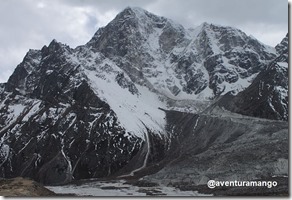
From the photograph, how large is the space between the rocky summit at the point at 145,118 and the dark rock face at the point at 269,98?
27cm

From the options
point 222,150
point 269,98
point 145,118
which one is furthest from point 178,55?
point 222,150

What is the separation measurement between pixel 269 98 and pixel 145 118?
23.8 metres

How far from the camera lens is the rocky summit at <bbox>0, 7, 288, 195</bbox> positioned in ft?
173

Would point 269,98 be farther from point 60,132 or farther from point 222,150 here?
point 60,132

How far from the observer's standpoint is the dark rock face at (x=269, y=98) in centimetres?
7669

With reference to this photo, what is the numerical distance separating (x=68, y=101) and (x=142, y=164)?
27.2 meters

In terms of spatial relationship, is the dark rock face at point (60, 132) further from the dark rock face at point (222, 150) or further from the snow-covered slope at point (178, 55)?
the snow-covered slope at point (178, 55)

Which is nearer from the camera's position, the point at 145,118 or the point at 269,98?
→ the point at 269,98

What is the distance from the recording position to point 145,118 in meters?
93.3

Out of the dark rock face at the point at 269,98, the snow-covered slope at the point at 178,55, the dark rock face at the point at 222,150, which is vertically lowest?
the dark rock face at the point at 222,150

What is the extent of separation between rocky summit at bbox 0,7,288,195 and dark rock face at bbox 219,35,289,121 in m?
0.27

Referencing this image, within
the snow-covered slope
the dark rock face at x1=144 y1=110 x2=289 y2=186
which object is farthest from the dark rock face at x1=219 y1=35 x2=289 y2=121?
the snow-covered slope

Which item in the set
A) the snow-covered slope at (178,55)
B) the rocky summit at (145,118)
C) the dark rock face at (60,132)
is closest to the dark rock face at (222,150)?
the rocky summit at (145,118)

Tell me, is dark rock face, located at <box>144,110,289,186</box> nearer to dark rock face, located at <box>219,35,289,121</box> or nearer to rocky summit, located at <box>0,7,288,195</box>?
rocky summit, located at <box>0,7,288,195</box>
